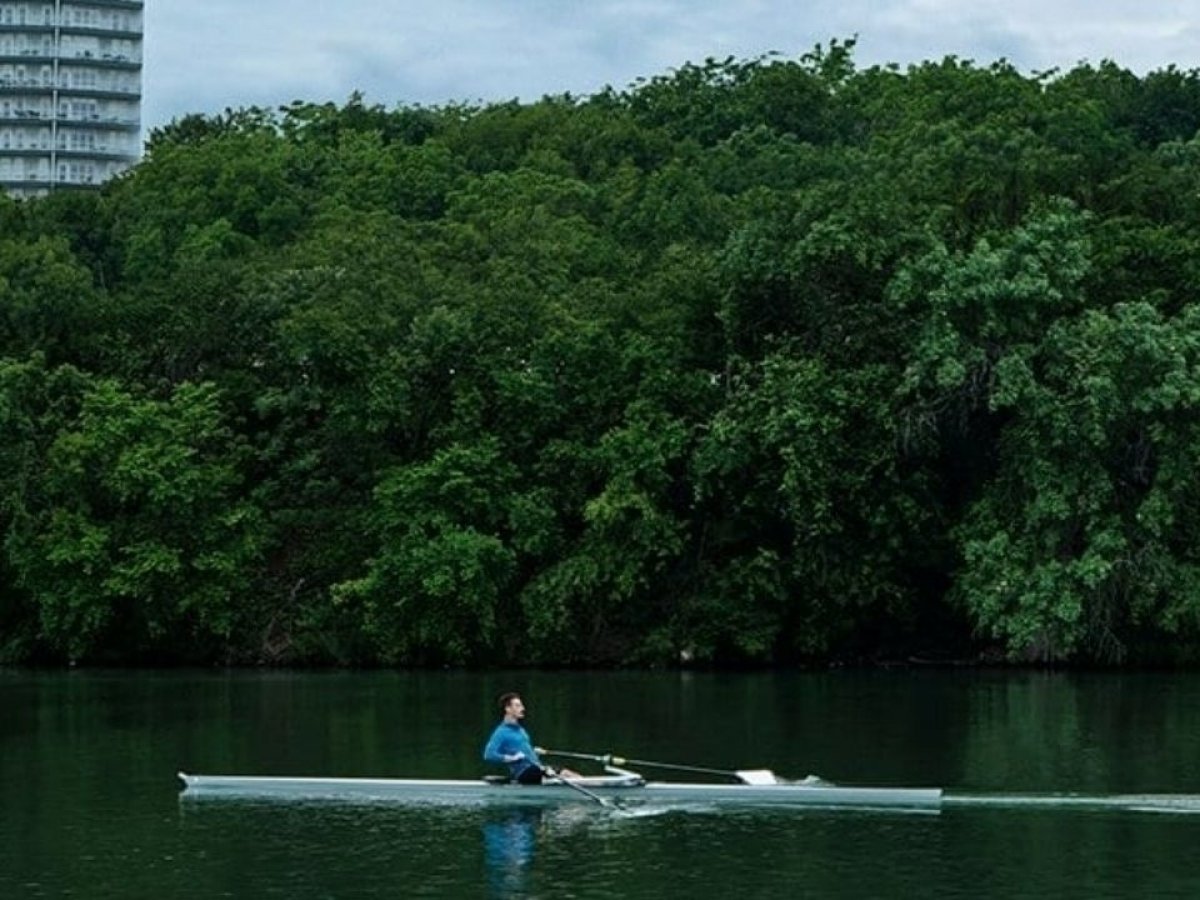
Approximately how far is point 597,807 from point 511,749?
1491 millimetres

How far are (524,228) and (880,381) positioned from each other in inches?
730

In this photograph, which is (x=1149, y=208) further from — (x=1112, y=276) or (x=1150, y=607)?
(x=1150, y=607)

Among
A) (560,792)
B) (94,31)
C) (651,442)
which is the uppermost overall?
(94,31)

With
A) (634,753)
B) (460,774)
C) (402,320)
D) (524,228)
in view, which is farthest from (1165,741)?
(524,228)

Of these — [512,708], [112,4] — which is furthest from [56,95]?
[512,708]

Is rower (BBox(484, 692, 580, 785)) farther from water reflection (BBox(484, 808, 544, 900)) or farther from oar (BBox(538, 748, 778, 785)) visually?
oar (BBox(538, 748, 778, 785))

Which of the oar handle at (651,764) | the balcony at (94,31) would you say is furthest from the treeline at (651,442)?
the balcony at (94,31)

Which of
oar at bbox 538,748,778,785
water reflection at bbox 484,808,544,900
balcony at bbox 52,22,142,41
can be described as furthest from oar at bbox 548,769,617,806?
balcony at bbox 52,22,142,41

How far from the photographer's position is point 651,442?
58.7 m

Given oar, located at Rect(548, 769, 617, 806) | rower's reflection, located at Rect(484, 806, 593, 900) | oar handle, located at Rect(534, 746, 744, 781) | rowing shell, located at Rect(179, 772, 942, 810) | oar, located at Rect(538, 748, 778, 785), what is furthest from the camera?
oar handle, located at Rect(534, 746, 744, 781)

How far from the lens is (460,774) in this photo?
36.8 meters

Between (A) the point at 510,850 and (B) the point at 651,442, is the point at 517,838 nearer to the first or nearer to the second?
(A) the point at 510,850

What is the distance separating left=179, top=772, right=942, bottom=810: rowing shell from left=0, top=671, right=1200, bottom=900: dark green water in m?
0.48

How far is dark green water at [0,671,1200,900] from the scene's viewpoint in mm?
27734
